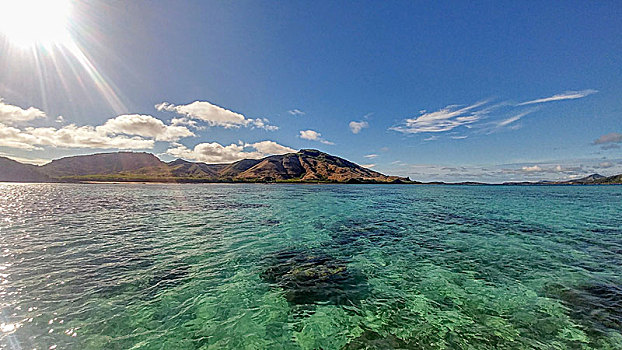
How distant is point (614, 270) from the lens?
14.3m

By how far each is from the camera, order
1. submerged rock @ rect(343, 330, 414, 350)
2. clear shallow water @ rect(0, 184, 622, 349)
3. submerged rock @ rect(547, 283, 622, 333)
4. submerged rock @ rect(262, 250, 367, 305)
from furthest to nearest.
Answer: submerged rock @ rect(262, 250, 367, 305)
submerged rock @ rect(547, 283, 622, 333)
clear shallow water @ rect(0, 184, 622, 349)
submerged rock @ rect(343, 330, 414, 350)

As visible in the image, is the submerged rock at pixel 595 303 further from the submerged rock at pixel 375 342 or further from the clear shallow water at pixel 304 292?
the submerged rock at pixel 375 342

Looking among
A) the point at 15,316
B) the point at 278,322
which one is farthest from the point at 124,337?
the point at 278,322

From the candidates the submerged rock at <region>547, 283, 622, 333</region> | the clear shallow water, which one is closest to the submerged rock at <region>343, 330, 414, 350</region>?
the clear shallow water

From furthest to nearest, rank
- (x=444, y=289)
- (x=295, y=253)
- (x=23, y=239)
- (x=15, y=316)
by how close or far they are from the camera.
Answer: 1. (x=23, y=239)
2. (x=295, y=253)
3. (x=444, y=289)
4. (x=15, y=316)

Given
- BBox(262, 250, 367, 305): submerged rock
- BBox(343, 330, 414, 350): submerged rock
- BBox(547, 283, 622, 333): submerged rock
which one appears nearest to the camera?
BBox(343, 330, 414, 350): submerged rock

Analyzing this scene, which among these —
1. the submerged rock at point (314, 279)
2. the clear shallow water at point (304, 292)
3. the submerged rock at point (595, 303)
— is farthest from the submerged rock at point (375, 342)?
the submerged rock at point (595, 303)

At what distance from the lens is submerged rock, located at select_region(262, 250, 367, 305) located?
11.1 m

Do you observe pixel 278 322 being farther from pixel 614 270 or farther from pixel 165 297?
pixel 614 270

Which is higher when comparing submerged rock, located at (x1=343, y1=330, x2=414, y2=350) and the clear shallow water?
the clear shallow water

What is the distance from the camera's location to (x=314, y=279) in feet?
42.2

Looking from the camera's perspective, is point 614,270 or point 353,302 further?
point 614,270

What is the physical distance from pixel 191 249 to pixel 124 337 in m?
10.2

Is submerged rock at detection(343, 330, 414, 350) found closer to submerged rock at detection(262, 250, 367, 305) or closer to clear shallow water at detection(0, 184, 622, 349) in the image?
clear shallow water at detection(0, 184, 622, 349)
